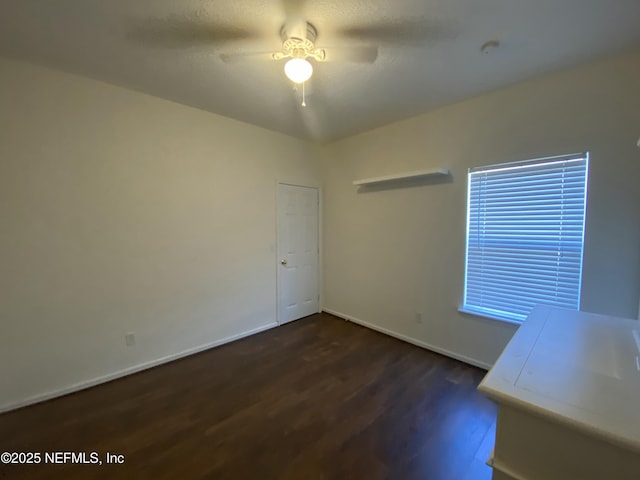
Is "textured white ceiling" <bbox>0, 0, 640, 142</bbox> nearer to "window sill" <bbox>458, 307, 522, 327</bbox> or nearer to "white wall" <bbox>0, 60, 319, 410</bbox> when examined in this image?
"white wall" <bbox>0, 60, 319, 410</bbox>

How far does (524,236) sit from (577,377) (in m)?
1.85

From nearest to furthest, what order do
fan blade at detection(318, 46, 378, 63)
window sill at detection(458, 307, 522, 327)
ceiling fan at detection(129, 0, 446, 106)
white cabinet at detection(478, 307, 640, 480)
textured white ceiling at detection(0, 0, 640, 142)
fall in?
white cabinet at detection(478, 307, 640, 480) < textured white ceiling at detection(0, 0, 640, 142) < ceiling fan at detection(129, 0, 446, 106) < fan blade at detection(318, 46, 378, 63) < window sill at detection(458, 307, 522, 327)

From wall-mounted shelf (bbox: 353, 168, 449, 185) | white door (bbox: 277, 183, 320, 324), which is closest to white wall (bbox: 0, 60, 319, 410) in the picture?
white door (bbox: 277, 183, 320, 324)

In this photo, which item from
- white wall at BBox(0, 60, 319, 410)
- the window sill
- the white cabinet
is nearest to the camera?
the white cabinet

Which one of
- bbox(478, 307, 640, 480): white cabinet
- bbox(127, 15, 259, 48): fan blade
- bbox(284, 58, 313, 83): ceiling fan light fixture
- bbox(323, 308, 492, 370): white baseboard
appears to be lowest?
bbox(323, 308, 492, 370): white baseboard

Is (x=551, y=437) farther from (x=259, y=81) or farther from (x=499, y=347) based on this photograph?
(x=259, y=81)

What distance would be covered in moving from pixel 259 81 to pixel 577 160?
2779mm

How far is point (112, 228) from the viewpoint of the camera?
2453mm

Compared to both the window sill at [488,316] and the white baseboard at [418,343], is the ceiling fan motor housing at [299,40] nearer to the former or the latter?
the window sill at [488,316]

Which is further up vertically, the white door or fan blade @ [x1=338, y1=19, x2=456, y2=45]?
fan blade @ [x1=338, y1=19, x2=456, y2=45]

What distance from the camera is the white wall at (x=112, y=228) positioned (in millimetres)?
2068

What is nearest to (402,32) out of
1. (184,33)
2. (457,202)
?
(184,33)

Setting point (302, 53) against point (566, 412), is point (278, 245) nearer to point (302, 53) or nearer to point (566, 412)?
point (302, 53)

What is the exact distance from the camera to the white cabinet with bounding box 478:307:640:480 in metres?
0.71
